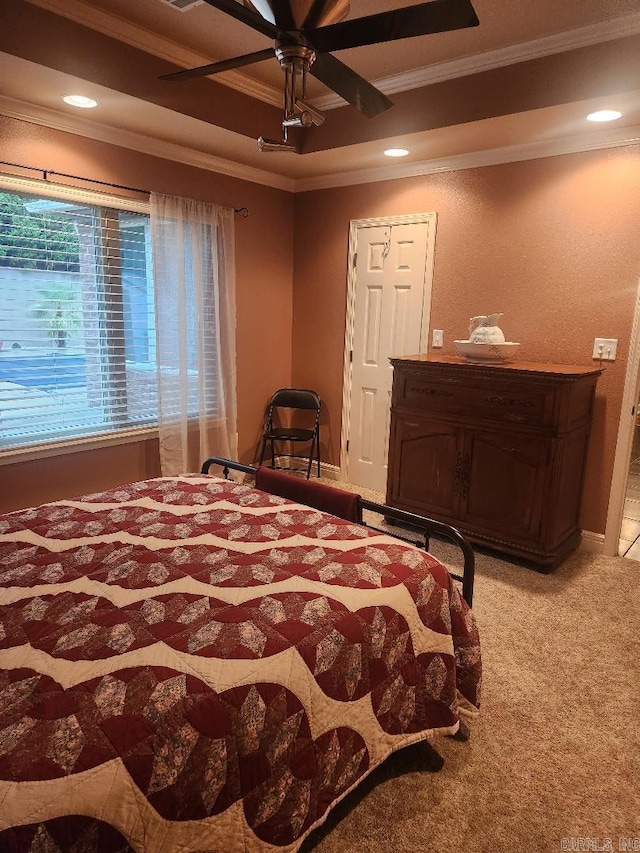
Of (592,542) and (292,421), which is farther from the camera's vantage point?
(292,421)

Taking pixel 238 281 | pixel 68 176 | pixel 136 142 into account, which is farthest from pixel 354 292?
pixel 68 176

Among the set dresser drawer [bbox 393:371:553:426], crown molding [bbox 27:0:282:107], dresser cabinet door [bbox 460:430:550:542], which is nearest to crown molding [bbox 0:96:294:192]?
crown molding [bbox 27:0:282:107]

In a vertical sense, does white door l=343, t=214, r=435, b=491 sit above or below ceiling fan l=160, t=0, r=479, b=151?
below

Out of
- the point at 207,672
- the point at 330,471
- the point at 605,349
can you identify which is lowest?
the point at 330,471

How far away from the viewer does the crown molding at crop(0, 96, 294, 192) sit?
9.32 feet

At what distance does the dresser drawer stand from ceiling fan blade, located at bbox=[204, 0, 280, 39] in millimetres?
2030

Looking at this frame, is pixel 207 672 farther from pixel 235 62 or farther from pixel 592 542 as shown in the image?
pixel 592 542

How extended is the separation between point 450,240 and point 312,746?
10.7ft

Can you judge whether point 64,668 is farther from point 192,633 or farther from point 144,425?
point 144,425

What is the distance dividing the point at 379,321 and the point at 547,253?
129 cm

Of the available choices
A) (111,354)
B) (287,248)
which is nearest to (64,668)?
(111,354)

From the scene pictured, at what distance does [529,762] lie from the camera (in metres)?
1.75

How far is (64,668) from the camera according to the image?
1145mm

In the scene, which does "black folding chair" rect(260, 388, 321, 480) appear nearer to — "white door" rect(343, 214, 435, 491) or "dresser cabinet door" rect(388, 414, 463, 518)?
"white door" rect(343, 214, 435, 491)
